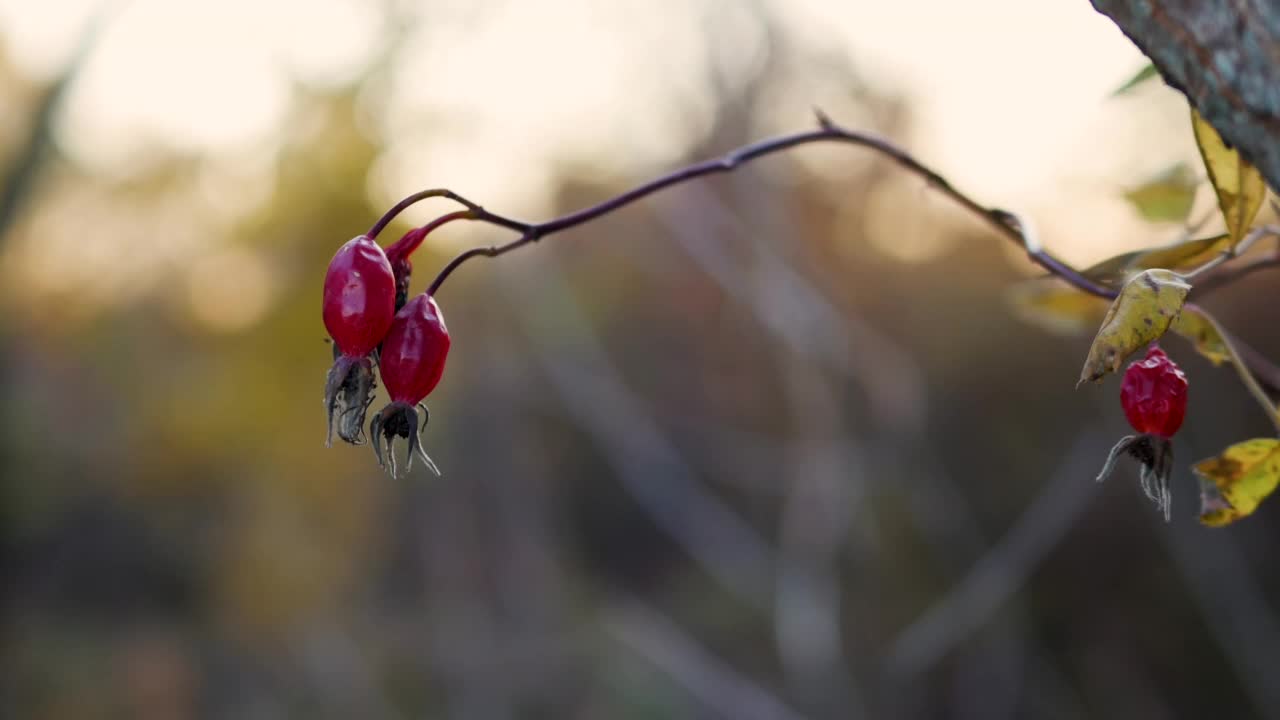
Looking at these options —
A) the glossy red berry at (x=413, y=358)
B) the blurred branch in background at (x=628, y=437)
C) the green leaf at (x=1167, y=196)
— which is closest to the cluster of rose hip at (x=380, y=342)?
the glossy red berry at (x=413, y=358)

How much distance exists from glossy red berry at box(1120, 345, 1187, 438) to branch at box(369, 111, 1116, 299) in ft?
0.10

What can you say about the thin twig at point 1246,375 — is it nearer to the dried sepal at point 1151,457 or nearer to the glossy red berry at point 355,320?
the dried sepal at point 1151,457

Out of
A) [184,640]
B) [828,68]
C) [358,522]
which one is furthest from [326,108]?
[184,640]

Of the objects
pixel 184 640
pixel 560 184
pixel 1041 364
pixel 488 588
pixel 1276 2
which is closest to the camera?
pixel 1276 2

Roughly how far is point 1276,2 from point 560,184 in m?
3.47

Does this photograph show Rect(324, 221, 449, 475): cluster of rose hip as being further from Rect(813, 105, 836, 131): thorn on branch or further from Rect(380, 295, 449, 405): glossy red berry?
Rect(813, 105, 836, 131): thorn on branch

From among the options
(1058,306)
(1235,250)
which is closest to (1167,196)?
(1058,306)

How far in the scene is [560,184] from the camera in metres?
3.62

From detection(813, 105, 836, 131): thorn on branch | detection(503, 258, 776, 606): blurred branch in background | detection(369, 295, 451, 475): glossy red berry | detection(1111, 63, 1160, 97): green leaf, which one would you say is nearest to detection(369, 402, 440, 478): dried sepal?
detection(369, 295, 451, 475): glossy red berry

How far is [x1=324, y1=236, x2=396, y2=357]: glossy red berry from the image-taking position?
1.01 feet

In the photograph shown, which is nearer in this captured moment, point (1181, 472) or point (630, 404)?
point (630, 404)

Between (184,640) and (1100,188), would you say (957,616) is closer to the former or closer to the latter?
(1100,188)

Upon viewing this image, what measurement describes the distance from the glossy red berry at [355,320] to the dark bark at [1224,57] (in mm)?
210

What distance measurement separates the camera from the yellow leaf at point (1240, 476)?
31 centimetres
